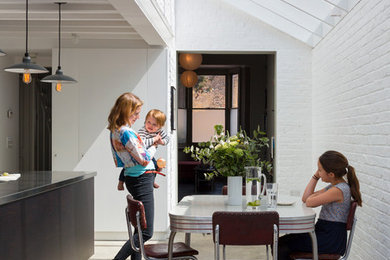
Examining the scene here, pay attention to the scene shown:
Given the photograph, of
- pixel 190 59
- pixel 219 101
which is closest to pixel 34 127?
pixel 190 59

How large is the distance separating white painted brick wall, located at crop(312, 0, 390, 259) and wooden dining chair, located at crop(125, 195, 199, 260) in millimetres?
1535

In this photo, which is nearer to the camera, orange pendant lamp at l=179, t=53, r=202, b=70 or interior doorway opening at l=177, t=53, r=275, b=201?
orange pendant lamp at l=179, t=53, r=202, b=70

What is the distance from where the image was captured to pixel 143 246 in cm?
357

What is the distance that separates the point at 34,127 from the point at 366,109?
19.1 ft

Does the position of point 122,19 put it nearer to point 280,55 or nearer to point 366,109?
point 366,109

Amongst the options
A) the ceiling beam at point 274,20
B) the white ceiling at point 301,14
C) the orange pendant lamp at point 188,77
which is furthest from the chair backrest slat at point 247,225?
the orange pendant lamp at point 188,77

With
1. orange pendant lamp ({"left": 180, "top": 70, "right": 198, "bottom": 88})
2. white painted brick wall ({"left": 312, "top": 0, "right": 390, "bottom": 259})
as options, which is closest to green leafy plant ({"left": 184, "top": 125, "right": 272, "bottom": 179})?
white painted brick wall ({"left": 312, "top": 0, "right": 390, "bottom": 259})

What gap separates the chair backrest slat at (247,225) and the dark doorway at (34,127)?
5.92 m

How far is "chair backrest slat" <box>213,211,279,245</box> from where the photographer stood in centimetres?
310

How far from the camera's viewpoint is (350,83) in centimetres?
517

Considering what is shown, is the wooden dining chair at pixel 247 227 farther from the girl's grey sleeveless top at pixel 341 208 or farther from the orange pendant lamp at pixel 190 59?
the orange pendant lamp at pixel 190 59

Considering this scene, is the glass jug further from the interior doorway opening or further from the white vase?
the interior doorway opening

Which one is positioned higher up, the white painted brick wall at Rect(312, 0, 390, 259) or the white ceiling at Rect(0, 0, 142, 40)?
the white ceiling at Rect(0, 0, 142, 40)

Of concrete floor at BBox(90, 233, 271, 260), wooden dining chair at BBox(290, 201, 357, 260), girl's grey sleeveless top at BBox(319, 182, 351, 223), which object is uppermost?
girl's grey sleeveless top at BBox(319, 182, 351, 223)
